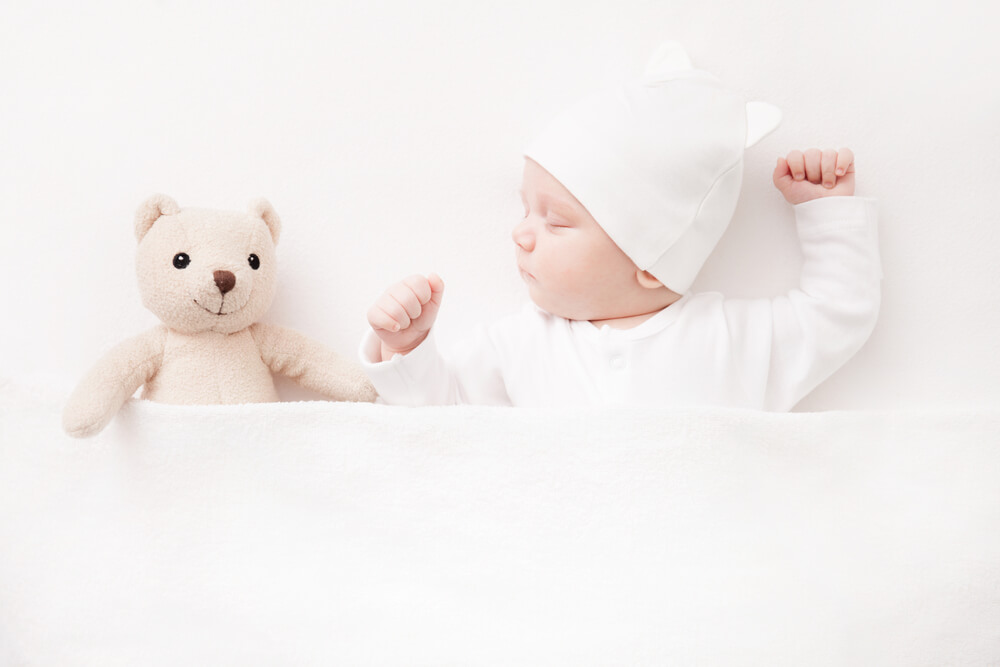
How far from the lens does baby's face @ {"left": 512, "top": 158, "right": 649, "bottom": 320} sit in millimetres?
1042

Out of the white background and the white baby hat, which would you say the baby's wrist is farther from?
the white baby hat

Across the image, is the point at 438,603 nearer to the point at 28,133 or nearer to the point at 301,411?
the point at 301,411

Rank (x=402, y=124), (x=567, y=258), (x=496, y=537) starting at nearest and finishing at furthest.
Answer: (x=496, y=537), (x=567, y=258), (x=402, y=124)

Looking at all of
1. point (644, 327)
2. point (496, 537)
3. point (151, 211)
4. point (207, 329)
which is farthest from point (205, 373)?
point (644, 327)

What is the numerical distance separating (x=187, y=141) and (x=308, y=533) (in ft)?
1.99

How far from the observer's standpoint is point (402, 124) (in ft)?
3.90

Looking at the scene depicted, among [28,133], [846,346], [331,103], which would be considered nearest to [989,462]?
[846,346]

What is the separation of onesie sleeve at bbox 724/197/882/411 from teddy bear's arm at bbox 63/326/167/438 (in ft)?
2.51

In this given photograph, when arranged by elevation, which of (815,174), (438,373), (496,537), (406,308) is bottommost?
(496,537)

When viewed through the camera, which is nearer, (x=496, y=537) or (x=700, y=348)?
(x=496, y=537)

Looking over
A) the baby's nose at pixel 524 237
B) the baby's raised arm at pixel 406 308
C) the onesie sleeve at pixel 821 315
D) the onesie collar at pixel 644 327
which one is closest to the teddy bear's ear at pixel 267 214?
the baby's raised arm at pixel 406 308

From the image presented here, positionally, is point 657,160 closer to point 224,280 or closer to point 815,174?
point 815,174

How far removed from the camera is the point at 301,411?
985 mm

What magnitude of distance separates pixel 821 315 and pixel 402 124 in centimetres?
65
